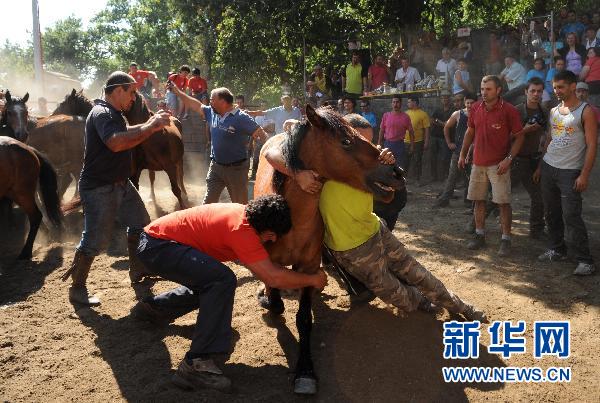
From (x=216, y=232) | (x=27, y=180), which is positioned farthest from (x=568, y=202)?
(x=27, y=180)

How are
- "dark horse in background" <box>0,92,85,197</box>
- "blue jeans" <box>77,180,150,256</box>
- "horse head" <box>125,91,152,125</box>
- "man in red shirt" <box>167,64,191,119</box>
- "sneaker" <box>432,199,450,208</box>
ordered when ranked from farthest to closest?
"man in red shirt" <box>167,64,191,119</box> < "sneaker" <box>432,199,450,208</box> < "dark horse in background" <box>0,92,85,197</box> < "horse head" <box>125,91,152,125</box> < "blue jeans" <box>77,180,150,256</box>

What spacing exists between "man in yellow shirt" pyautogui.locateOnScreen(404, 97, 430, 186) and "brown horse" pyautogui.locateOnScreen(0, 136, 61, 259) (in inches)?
290

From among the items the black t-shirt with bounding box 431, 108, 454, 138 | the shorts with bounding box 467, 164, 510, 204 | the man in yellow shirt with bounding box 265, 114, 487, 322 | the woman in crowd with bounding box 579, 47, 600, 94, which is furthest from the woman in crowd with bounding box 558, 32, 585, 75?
the man in yellow shirt with bounding box 265, 114, 487, 322

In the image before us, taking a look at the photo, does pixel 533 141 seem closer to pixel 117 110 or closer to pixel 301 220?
pixel 301 220

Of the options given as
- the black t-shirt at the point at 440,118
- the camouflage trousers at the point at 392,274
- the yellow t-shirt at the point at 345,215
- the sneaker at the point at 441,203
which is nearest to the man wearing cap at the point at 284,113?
the black t-shirt at the point at 440,118

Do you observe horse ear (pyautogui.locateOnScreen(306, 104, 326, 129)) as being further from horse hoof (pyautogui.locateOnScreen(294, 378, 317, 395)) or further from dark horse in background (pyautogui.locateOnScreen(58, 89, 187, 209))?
dark horse in background (pyautogui.locateOnScreen(58, 89, 187, 209))

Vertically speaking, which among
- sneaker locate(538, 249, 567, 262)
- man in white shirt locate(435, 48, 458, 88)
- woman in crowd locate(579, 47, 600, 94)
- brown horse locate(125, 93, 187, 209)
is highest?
man in white shirt locate(435, 48, 458, 88)

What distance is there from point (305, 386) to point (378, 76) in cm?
1230

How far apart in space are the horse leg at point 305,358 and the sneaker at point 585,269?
10.4ft

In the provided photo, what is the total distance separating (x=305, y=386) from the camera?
3467 mm

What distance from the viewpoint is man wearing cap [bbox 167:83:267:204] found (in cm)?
657

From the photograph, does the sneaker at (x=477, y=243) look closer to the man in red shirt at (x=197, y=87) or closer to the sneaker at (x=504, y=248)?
the sneaker at (x=504, y=248)

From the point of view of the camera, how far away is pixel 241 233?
335 centimetres

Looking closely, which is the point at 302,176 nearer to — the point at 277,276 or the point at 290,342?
the point at 277,276
